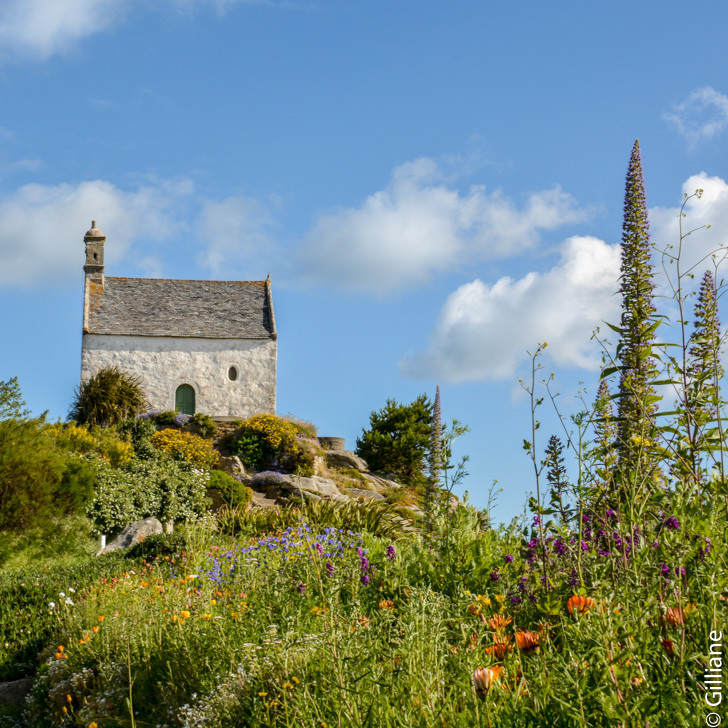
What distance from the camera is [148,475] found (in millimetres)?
16312

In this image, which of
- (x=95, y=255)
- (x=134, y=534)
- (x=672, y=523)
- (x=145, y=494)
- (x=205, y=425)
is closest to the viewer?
(x=672, y=523)

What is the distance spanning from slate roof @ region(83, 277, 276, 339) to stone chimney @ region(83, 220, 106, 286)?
13.7 inches

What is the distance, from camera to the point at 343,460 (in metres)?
23.4

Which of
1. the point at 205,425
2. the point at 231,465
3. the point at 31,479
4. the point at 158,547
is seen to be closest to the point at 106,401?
the point at 205,425

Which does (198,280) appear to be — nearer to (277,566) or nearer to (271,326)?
(271,326)

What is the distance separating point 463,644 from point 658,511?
1.80 meters

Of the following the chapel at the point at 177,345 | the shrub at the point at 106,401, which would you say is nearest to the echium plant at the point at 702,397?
the shrub at the point at 106,401

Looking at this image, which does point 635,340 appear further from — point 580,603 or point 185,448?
point 185,448

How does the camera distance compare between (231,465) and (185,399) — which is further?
(185,399)

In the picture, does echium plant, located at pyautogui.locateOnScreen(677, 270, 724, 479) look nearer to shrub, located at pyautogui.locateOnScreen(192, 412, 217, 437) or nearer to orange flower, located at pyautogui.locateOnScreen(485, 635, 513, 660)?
orange flower, located at pyautogui.locateOnScreen(485, 635, 513, 660)

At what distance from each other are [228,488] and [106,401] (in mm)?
8480

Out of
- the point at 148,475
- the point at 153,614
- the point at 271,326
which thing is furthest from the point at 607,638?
the point at 271,326

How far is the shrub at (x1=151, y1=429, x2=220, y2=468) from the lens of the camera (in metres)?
19.5

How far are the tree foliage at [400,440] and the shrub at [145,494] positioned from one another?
323 inches
